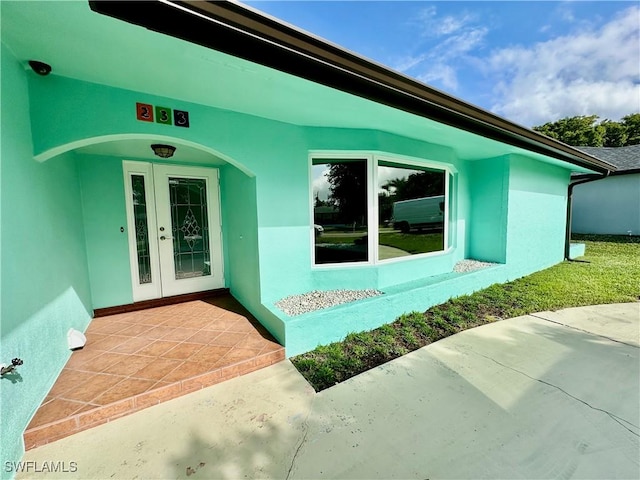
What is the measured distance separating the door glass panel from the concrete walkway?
9.94 feet

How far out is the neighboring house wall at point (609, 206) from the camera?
12.3m

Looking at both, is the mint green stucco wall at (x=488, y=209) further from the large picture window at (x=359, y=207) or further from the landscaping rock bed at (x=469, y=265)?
the large picture window at (x=359, y=207)

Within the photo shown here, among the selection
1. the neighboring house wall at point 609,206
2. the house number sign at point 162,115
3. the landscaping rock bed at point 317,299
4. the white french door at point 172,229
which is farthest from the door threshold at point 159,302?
the neighboring house wall at point 609,206

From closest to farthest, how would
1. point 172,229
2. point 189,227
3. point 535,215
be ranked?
point 172,229 < point 189,227 < point 535,215

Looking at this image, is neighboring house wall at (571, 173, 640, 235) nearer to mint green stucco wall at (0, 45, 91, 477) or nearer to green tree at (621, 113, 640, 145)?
mint green stucco wall at (0, 45, 91, 477)

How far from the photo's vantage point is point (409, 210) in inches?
212

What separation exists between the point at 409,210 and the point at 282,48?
13.7ft

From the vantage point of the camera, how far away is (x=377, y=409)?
2455 mm

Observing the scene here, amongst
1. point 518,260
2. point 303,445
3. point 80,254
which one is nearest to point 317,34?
point 303,445

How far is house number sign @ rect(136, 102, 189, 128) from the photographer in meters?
2.94

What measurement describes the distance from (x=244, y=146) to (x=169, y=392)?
311cm

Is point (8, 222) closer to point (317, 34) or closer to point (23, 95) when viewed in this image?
point (23, 95)

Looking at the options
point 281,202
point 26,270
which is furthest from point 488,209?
point 26,270

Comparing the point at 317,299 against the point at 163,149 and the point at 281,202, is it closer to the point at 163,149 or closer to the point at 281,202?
the point at 281,202
